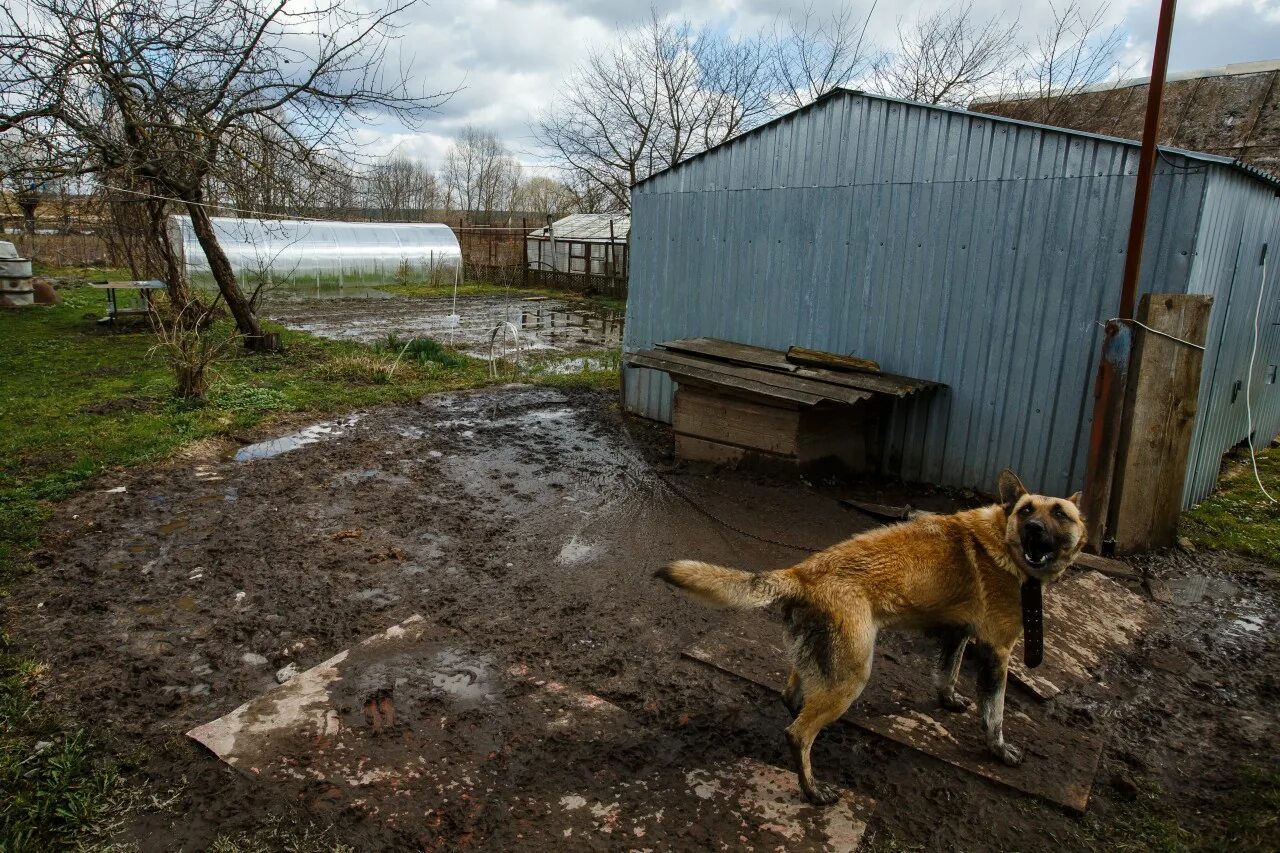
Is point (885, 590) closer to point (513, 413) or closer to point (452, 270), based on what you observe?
point (513, 413)

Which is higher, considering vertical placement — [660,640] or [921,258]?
[921,258]

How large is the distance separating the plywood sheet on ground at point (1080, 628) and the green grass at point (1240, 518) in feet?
5.20

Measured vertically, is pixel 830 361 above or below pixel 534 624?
above

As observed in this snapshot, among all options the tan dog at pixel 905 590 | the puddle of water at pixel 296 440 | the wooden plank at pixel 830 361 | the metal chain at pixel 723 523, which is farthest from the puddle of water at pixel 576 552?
the puddle of water at pixel 296 440

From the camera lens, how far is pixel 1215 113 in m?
10.5

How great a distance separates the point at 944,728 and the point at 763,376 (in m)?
3.92

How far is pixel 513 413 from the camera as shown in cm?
960

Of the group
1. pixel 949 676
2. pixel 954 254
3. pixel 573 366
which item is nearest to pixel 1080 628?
pixel 949 676

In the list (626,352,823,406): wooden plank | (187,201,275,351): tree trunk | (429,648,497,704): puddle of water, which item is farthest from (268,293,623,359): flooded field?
(429,648,497,704): puddle of water

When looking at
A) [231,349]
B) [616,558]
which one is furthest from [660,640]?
[231,349]

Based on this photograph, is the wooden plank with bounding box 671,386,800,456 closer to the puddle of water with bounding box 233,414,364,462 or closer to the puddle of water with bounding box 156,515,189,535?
the puddle of water with bounding box 233,414,364,462

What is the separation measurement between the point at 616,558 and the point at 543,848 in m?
2.81

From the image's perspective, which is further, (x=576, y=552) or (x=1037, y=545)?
(x=576, y=552)

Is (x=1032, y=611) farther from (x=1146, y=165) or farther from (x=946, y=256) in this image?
(x=946, y=256)
